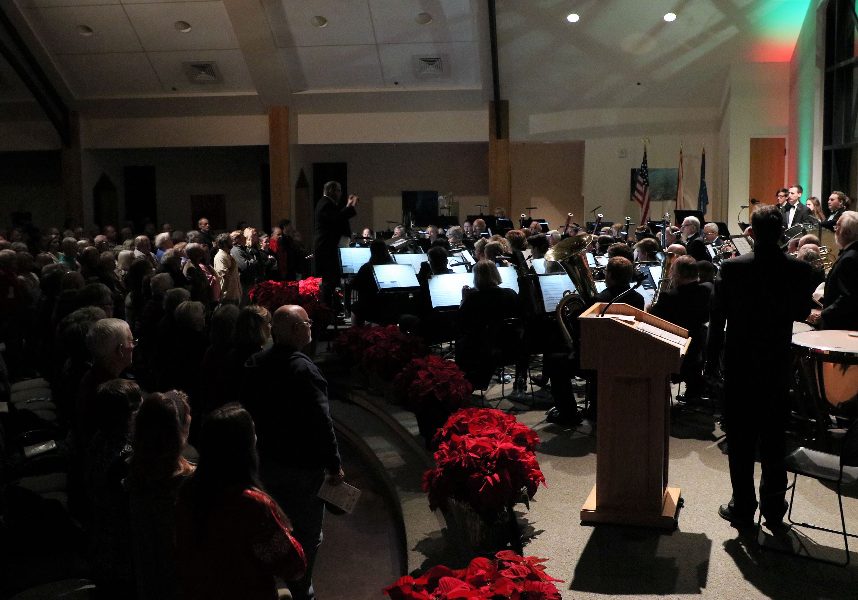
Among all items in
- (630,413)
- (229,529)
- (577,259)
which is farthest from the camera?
(577,259)

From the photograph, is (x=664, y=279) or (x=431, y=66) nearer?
(x=664, y=279)

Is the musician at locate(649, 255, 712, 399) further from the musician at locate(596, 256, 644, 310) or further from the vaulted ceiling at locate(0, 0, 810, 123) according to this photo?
the vaulted ceiling at locate(0, 0, 810, 123)

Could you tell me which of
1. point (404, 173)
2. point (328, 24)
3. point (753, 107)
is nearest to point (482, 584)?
point (328, 24)

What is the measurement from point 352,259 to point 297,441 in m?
7.06

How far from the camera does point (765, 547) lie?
416 centimetres

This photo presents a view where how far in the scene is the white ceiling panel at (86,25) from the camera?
1587 cm

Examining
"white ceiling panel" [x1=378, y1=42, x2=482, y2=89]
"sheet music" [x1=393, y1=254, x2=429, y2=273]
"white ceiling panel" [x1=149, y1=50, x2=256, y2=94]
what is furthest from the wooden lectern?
"white ceiling panel" [x1=149, y1=50, x2=256, y2=94]

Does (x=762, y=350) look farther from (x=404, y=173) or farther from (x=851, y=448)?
(x=404, y=173)

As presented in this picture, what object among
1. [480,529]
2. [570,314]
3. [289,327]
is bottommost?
[480,529]

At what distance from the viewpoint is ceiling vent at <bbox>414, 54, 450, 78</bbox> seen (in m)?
16.8

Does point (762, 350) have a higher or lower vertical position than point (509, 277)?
lower

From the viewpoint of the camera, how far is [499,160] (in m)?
18.3

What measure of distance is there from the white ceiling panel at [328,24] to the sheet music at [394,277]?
792 centimetres

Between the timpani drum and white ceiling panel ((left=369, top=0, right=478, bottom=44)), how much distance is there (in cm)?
1138
